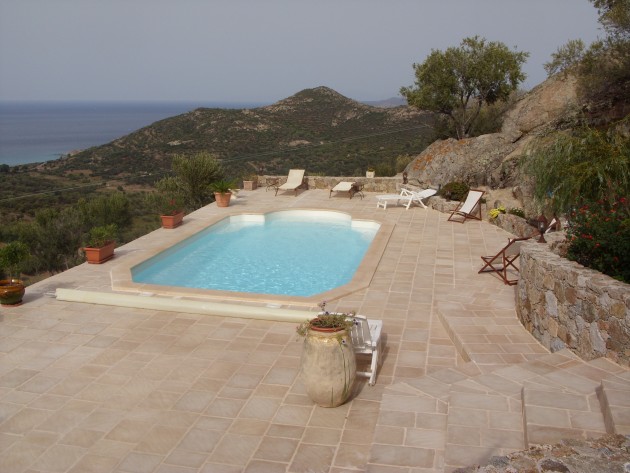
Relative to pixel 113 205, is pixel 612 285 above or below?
above

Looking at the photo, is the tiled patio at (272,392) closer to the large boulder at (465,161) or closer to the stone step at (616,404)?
the stone step at (616,404)

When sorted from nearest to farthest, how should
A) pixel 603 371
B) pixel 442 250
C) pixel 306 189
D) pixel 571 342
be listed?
pixel 603 371, pixel 571 342, pixel 442 250, pixel 306 189

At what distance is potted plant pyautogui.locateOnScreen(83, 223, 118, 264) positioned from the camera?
9.03m

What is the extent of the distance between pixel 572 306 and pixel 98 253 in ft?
24.5

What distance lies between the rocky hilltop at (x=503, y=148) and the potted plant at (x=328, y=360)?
9367mm

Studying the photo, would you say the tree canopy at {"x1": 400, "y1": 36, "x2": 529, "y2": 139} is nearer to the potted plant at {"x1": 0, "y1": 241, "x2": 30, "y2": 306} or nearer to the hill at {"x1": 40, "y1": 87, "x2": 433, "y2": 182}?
the hill at {"x1": 40, "y1": 87, "x2": 433, "y2": 182}

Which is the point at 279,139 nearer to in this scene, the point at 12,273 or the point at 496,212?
the point at 496,212


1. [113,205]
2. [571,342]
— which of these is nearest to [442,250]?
[571,342]

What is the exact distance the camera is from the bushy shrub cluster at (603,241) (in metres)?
4.81

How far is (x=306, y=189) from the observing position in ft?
53.6

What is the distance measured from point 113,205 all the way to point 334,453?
15332mm

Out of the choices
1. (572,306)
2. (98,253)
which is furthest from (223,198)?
(572,306)

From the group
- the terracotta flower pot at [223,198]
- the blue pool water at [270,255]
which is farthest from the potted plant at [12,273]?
the terracotta flower pot at [223,198]

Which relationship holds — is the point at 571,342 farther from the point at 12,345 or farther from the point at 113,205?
the point at 113,205
